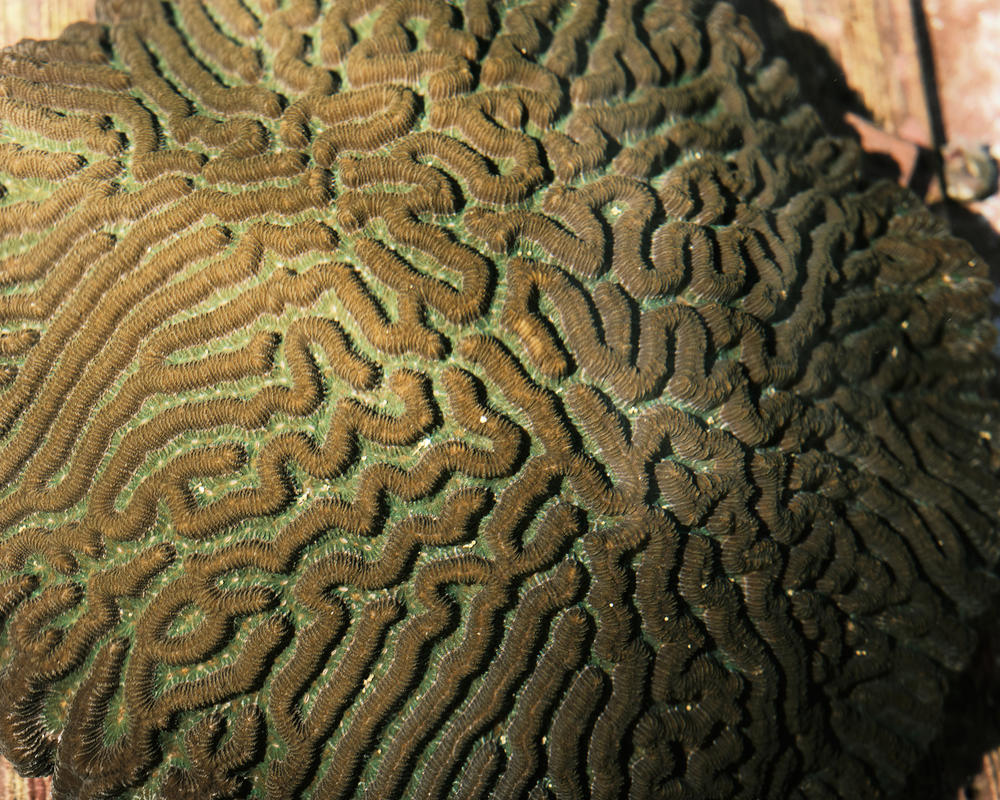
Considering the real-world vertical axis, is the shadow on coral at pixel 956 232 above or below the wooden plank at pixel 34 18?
below

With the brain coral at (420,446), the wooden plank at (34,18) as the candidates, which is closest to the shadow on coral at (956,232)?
the brain coral at (420,446)

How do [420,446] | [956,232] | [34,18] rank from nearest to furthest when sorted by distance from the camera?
[420,446], [34,18], [956,232]

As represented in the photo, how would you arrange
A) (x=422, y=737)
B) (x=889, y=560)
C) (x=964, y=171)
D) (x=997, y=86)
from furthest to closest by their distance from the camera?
(x=997, y=86)
(x=964, y=171)
(x=889, y=560)
(x=422, y=737)

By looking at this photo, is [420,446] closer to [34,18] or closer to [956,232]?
[34,18]

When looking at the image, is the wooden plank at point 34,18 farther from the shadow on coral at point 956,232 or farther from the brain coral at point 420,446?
the shadow on coral at point 956,232

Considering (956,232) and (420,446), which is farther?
(956,232)

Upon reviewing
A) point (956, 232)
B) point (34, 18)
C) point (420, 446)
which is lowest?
point (956, 232)

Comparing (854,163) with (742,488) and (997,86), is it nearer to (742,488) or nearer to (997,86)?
(742,488)

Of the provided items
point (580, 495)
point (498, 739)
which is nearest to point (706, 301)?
point (580, 495)

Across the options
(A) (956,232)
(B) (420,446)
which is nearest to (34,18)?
(B) (420,446)
